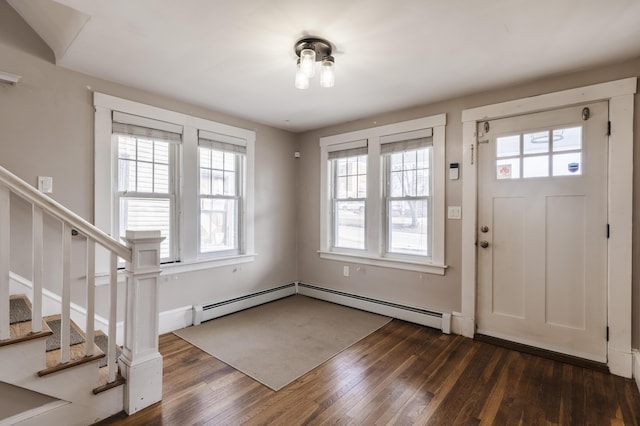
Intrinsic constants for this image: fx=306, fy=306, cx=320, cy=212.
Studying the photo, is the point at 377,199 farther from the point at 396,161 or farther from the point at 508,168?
the point at 508,168

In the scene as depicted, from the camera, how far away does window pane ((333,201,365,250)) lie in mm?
4090

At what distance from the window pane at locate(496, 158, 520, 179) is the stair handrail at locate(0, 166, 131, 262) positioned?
3194 mm

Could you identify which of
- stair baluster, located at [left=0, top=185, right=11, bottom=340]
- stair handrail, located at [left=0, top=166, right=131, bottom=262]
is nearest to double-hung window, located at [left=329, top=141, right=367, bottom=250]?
stair handrail, located at [left=0, top=166, right=131, bottom=262]

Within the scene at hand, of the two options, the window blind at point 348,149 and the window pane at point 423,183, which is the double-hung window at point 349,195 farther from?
the window pane at point 423,183

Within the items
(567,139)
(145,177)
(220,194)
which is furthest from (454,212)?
(145,177)

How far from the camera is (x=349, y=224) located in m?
4.20

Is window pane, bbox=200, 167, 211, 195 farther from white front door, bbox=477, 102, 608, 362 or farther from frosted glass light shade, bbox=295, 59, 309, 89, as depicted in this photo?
white front door, bbox=477, 102, 608, 362

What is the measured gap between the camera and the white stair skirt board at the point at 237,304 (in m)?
3.41

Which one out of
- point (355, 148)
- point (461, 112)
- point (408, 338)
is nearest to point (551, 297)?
point (408, 338)

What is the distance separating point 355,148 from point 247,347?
8.72 ft

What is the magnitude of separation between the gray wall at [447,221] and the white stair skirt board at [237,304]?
0.39m

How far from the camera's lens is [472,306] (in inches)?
121

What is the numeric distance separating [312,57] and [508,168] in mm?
2128

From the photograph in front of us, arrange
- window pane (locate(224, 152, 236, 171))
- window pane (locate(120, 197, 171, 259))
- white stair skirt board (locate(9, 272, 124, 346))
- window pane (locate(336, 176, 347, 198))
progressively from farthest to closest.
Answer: window pane (locate(336, 176, 347, 198))
window pane (locate(224, 152, 236, 171))
window pane (locate(120, 197, 171, 259))
white stair skirt board (locate(9, 272, 124, 346))
